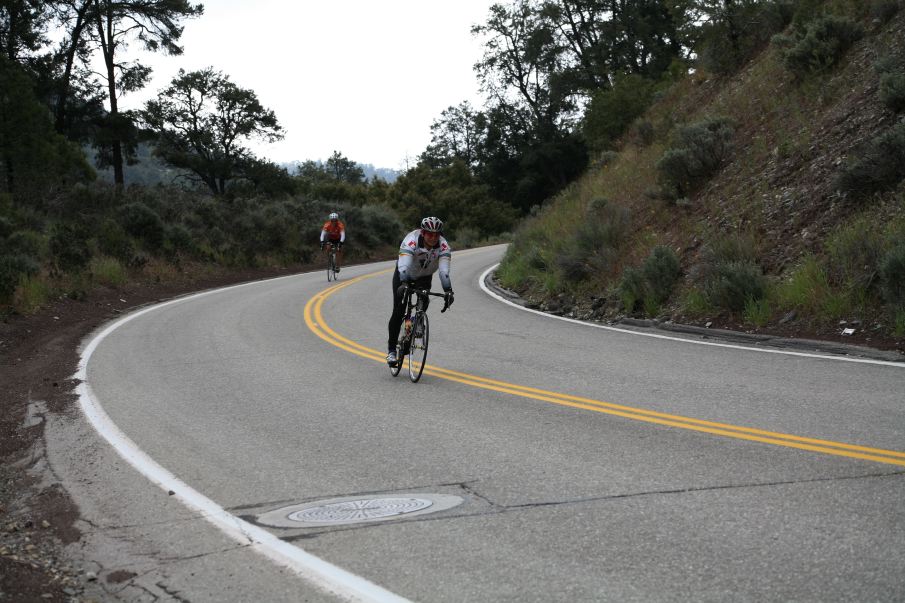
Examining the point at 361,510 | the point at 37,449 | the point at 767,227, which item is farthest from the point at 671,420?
the point at 767,227

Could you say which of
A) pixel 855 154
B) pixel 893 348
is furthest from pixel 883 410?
pixel 855 154

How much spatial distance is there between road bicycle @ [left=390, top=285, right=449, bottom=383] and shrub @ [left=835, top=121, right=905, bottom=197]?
7.54 meters

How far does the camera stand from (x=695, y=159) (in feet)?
58.7

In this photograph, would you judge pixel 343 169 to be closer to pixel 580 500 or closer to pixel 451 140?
pixel 451 140

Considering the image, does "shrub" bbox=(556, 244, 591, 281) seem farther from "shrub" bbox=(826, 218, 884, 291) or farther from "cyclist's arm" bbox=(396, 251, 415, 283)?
"cyclist's arm" bbox=(396, 251, 415, 283)

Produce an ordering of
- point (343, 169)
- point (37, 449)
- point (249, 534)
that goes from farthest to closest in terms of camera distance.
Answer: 1. point (343, 169)
2. point (37, 449)
3. point (249, 534)

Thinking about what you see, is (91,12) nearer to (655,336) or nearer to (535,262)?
(535,262)

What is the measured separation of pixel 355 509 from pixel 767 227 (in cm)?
1128

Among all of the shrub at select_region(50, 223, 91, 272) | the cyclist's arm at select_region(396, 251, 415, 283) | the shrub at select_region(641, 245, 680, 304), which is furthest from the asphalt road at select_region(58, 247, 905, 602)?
the shrub at select_region(50, 223, 91, 272)

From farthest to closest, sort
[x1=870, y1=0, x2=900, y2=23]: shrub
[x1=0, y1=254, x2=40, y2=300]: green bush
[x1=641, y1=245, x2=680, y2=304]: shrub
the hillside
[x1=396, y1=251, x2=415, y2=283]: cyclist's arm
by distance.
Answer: [x1=870, y1=0, x2=900, y2=23]: shrub → [x1=0, y1=254, x2=40, y2=300]: green bush → [x1=641, y1=245, x2=680, y2=304]: shrub → the hillside → [x1=396, y1=251, x2=415, y2=283]: cyclist's arm

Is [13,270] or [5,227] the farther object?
[5,227]

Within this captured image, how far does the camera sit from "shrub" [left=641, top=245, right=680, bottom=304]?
14250 millimetres

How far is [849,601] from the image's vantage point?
358 cm

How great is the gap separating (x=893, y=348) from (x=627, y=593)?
7414 millimetres
